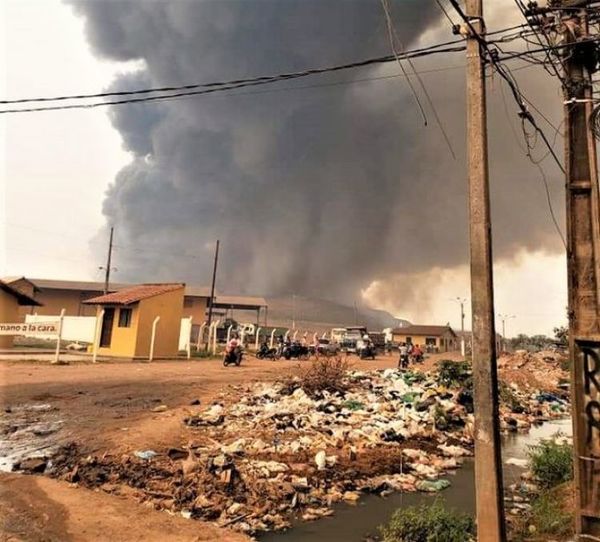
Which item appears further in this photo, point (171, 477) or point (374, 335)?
point (374, 335)

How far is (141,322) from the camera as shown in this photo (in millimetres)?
23703

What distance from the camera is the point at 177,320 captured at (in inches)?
1026

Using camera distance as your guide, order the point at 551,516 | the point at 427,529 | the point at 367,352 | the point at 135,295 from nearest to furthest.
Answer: the point at 427,529 → the point at 551,516 → the point at 135,295 → the point at 367,352

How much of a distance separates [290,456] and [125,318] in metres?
17.7

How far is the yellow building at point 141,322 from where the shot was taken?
23.6 meters

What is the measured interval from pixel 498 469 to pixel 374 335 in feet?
147

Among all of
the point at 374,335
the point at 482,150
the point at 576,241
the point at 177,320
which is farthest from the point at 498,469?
the point at 374,335

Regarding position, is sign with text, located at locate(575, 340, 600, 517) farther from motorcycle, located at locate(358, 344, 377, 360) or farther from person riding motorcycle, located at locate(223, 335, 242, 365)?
motorcycle, located at locate(358, 344, 377, 360)

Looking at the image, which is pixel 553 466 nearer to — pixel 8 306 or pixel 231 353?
pixel 231 353

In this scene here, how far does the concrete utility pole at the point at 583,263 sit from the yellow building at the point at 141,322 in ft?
65.4

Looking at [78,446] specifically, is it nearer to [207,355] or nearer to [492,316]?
[492,316]

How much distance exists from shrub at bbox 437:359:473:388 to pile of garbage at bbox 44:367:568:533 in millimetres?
1753

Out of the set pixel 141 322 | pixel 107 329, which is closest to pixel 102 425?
pixel 141 322

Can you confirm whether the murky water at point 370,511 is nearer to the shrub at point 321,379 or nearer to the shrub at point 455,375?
the shrub at point 321,379
